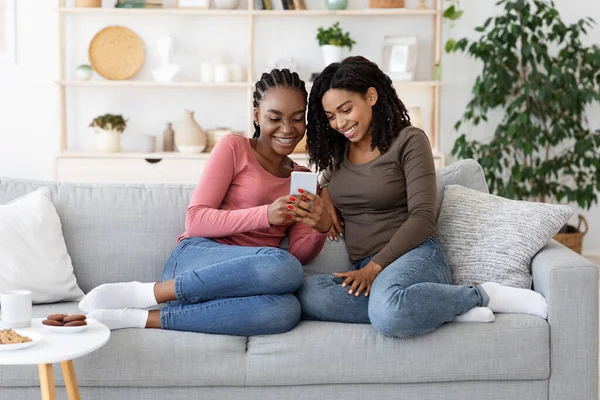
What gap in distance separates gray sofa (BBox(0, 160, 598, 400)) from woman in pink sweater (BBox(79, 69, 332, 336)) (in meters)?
0.05

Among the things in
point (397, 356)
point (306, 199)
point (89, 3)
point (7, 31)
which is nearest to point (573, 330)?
point (397, 356)

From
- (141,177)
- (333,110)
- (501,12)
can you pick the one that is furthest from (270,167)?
(501,12)

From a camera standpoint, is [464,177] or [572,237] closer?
[464,177]

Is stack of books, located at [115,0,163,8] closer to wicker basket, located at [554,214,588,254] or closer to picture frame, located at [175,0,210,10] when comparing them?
picture frame, located at [175,0,210,10]

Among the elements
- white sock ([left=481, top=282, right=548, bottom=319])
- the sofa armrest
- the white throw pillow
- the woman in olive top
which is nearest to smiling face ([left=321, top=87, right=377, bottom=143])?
the woman in olive top

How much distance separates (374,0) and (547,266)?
10.4ft

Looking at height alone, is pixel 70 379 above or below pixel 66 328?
below

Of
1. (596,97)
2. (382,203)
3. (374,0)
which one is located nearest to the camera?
(382,203)

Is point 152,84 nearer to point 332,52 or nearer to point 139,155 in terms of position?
point 139,155

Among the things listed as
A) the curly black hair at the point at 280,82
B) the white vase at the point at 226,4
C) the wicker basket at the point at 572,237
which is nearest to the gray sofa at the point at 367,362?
the curly black hair at the point at 280,82

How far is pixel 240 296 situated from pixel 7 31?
12.1ft

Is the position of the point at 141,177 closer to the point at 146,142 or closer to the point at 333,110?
the point at 146,142

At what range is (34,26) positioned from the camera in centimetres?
514

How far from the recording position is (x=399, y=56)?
5.06 m
